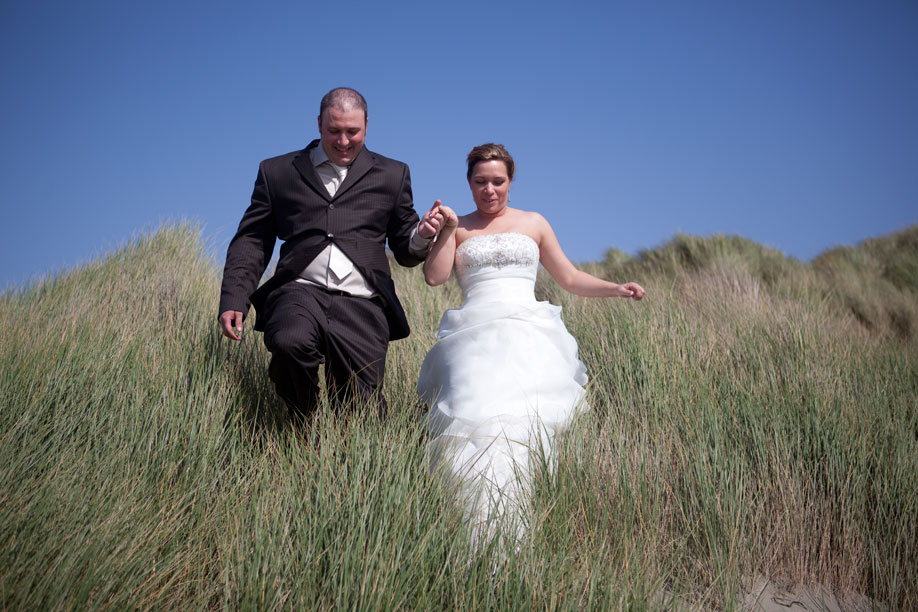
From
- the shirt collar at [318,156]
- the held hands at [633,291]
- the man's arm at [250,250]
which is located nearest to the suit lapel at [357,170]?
the shirt collar at [318,156]

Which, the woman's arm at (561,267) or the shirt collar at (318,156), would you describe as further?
the woman's arm at (561,267)

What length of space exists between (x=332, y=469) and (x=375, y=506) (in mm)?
362

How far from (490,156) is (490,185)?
0.20m

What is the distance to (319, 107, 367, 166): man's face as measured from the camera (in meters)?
3.33

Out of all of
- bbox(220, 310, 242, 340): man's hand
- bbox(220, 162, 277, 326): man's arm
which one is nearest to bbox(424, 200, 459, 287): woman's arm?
bbox(220, 162, 277, 326): man's arm

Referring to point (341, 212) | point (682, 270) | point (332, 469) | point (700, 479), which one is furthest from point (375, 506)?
point (682, 270)

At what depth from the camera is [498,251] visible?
3.71 meters

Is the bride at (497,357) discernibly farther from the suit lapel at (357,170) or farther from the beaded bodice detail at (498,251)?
the suit lapel at (357,170)

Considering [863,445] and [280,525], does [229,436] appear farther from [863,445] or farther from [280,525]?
[863,445]

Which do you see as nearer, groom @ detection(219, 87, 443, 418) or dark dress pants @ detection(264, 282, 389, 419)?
dark dress pants @ detection(264, 282, 389, 419)

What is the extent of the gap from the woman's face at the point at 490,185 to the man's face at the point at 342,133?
797 mm

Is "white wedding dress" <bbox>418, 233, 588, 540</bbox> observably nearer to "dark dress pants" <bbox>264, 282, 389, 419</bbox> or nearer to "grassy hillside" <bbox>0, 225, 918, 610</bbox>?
"grassy hillside" <bbox>0, 225, 918, 610</bbox>

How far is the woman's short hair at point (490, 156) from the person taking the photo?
151 inches

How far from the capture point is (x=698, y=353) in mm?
4336
